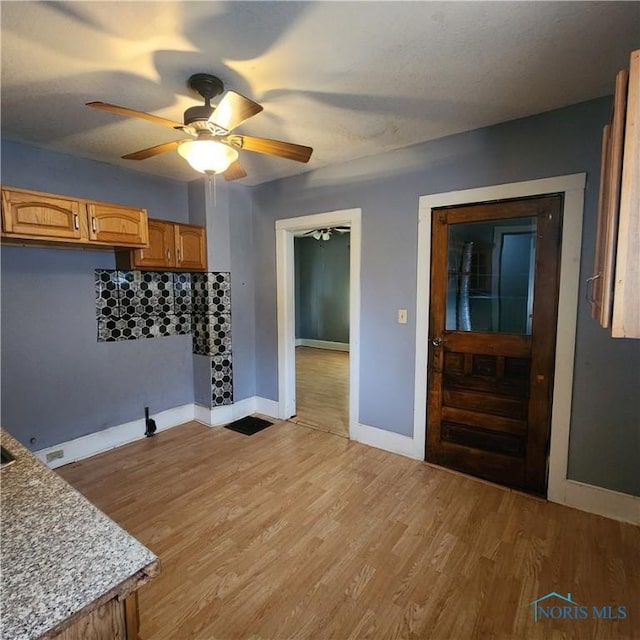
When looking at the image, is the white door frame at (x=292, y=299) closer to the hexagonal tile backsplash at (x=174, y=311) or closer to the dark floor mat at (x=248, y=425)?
the dark floor mat at (x=248, y=425)

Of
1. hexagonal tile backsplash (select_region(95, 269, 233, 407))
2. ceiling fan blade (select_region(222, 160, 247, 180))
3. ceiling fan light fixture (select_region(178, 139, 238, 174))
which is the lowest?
hexagonal tile backsplash (select_region(95, 269, 233, 407))

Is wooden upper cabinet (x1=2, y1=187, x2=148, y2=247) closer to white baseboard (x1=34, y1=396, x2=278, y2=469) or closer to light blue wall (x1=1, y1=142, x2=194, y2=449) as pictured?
light blue wall (x1=1, y1=142, x2=194, y2=449)

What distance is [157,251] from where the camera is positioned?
10.4 feet

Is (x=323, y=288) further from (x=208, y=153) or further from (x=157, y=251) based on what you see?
(x=208, y=153)

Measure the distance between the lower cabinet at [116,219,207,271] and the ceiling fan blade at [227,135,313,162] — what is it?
1.58 metres

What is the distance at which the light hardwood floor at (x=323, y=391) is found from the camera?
3.80 m

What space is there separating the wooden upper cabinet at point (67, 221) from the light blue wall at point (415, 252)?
138 centimetres

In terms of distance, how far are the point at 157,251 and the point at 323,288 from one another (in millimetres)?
4974

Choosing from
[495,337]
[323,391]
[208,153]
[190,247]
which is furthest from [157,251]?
[495,337]

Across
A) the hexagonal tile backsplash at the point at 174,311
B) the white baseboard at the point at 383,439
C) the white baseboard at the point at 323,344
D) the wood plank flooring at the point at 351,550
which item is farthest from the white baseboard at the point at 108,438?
the white baseboard at the point at 323,344

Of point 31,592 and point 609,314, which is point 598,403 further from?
point 31,592

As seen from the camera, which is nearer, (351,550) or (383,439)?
(351,550)

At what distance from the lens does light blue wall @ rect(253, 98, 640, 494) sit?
2158mm

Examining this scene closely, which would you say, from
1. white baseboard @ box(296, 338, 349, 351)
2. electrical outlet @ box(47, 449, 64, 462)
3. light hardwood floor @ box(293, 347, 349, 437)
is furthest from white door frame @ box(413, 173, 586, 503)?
white baseboard @ box(296, 338, 349, 351)
